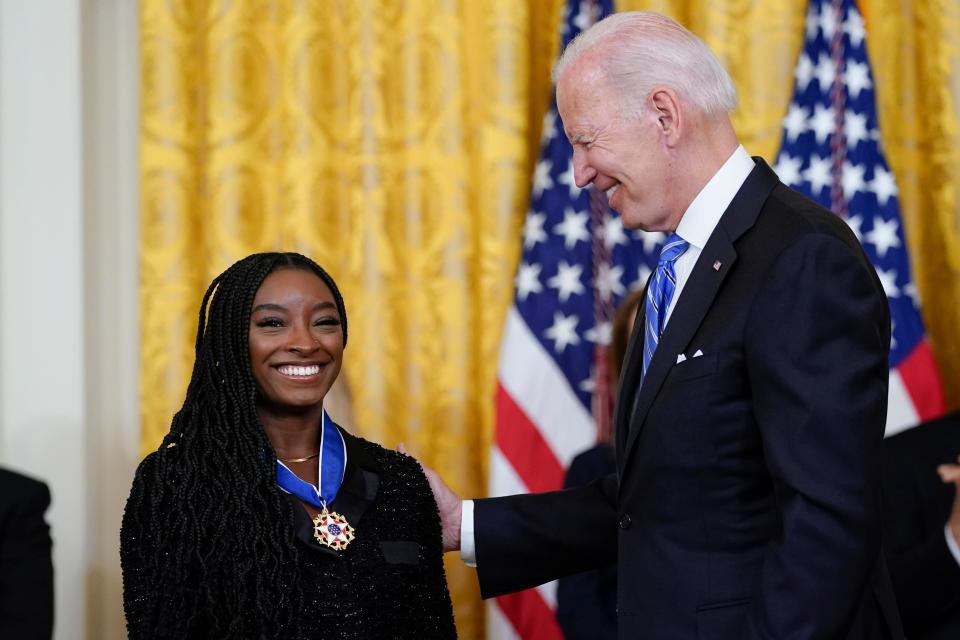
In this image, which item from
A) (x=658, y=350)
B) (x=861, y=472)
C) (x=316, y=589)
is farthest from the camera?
(x=316, y=589)

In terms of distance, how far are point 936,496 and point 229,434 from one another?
86.8 inches

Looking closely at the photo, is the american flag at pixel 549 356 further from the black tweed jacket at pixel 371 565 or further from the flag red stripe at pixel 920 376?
the black tweed jacket at pixel 371 565

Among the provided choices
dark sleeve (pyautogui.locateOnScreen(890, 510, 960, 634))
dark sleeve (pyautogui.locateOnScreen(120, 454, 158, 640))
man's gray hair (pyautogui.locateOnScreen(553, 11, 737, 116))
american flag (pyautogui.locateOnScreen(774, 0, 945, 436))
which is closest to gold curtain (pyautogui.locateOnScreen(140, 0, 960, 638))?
american flag (pyautogui.locateOnScreen(774, 0, 945, 436))

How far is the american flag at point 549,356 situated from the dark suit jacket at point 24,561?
4.96 feet

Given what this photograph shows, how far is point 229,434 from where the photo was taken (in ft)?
8.52

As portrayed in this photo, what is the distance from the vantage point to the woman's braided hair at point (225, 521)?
95.8 inches

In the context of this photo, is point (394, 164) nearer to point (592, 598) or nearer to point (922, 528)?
point (592, 598)

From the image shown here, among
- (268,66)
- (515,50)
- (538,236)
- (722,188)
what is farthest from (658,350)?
(268,66)

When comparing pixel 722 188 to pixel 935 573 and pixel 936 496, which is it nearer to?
pixel 935 573

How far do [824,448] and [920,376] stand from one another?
8.30 ft

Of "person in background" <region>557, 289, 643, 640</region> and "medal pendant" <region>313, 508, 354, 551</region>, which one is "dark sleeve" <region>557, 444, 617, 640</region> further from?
"medal pendant" <region>313, 508, 354, 551</region>

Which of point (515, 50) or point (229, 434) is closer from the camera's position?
point (229, 434)

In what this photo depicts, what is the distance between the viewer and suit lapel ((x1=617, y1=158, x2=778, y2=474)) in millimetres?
2201

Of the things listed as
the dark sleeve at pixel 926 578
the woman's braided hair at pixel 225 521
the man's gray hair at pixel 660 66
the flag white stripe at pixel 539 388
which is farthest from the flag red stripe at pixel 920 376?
the woman's braided hair at pixel 225 521
